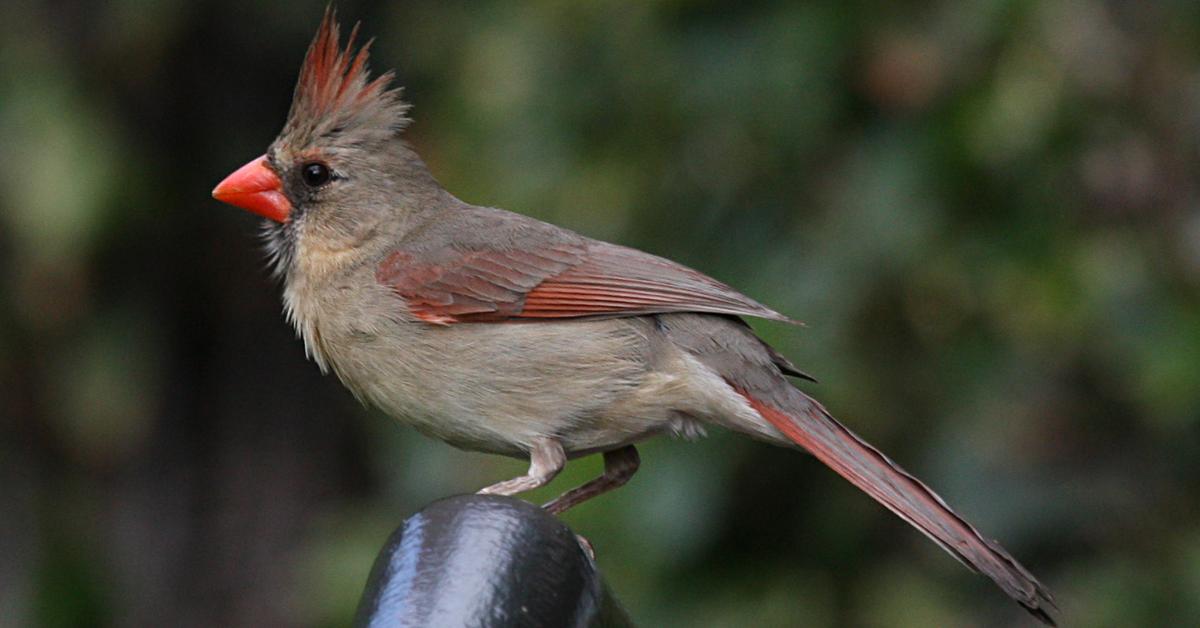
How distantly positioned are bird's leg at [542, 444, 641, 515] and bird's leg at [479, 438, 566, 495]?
0.30 meters

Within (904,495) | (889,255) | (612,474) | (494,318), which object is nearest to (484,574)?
(904,495)

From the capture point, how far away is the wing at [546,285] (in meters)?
3.52

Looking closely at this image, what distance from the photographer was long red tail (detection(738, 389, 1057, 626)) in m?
2.87

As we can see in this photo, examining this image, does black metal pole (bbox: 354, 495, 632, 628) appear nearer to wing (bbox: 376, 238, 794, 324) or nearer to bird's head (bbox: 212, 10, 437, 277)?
wing (bbox: 376, 238, 794, 324)

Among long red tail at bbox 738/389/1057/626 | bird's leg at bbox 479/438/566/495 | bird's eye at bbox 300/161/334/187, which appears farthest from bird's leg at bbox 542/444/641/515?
bird's eye at bbox 300/161/334/187

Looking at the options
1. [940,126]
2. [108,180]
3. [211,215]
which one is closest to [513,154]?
[940,126]

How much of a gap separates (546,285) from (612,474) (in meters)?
0.48

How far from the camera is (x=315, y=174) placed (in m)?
3.77

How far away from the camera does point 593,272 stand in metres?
3.62

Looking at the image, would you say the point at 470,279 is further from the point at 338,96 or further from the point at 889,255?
the point at 889,255

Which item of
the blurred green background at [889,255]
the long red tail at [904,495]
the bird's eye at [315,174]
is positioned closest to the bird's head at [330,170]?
the bird's eye at [315,174]

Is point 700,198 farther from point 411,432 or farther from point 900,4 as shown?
point 411,432

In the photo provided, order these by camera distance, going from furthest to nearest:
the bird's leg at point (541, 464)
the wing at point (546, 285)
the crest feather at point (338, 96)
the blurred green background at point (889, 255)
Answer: the blurred green background at point (889, 255) → the crest feather at point (338, 96) → the wing at point (546, 285) → the bird's leg at point (541, 464)

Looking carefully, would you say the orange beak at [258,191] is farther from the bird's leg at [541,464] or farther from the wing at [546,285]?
the bird's leg at [541,464]
